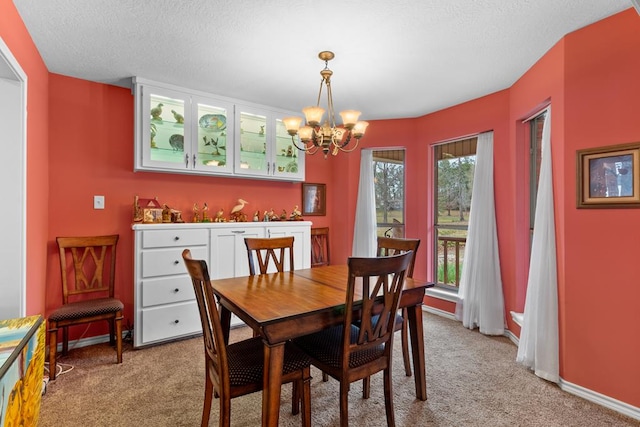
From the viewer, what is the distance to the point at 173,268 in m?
2.97

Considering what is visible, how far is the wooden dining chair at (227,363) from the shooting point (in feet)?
4.65

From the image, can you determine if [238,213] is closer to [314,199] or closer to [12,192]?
[314,199]

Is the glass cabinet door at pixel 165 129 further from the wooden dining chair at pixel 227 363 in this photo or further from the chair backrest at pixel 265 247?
the wooden dining chair at pixel 227 363

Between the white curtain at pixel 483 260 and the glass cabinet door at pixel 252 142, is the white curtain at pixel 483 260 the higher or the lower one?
the lower one

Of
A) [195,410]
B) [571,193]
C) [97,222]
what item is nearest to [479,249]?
[571,193]

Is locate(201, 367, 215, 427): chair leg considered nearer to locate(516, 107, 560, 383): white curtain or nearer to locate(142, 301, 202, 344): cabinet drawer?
locate(142, 301, 202, 344): cabinet drawer


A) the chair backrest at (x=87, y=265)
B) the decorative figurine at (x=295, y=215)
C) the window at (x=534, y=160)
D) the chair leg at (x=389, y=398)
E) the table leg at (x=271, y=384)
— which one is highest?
the window at (x=534, y=160)

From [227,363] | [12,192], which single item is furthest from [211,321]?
[12,192]

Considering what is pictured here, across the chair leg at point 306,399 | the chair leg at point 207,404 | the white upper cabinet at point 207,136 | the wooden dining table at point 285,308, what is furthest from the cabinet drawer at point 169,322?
the chair leg at point 306,399

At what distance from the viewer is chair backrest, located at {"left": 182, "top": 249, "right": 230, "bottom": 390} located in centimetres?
139

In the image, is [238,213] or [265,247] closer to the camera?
[265,247]

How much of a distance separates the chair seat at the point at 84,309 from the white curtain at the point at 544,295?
3.37 m

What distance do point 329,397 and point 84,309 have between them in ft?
6.80

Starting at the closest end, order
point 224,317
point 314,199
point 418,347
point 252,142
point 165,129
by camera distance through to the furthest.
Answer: point 224,317
point 418,347
point 165,129
point 252,142
point 314,199
